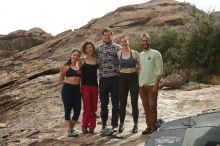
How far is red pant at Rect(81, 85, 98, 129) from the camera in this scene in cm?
868

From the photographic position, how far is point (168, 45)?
2083 cm

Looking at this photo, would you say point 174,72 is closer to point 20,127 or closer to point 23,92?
point 23,92

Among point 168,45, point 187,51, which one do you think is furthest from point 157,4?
point 187,51

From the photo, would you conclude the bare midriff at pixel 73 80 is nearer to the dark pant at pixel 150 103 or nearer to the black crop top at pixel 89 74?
the black crop top at pixel 89 74

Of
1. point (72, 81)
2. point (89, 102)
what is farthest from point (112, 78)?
point (72, 81)

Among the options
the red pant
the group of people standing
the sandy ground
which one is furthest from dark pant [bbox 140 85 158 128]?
the red pant

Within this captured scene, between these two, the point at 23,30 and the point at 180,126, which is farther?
the point at 23,30

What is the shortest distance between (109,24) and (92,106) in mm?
19789

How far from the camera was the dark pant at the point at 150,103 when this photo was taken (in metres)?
8.26

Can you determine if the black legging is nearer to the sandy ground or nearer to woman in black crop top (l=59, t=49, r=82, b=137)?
woman in black crop top (l=59, t=49, r=82, b=137)

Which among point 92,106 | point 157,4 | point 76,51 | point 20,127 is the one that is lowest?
point 20,127

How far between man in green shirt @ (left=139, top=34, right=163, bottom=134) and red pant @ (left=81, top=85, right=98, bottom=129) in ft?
3.21

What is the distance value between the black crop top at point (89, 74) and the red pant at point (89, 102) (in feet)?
0.32

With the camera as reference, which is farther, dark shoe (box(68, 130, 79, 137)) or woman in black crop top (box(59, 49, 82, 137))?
dark shoe (box(68, 130, 79, 137))
